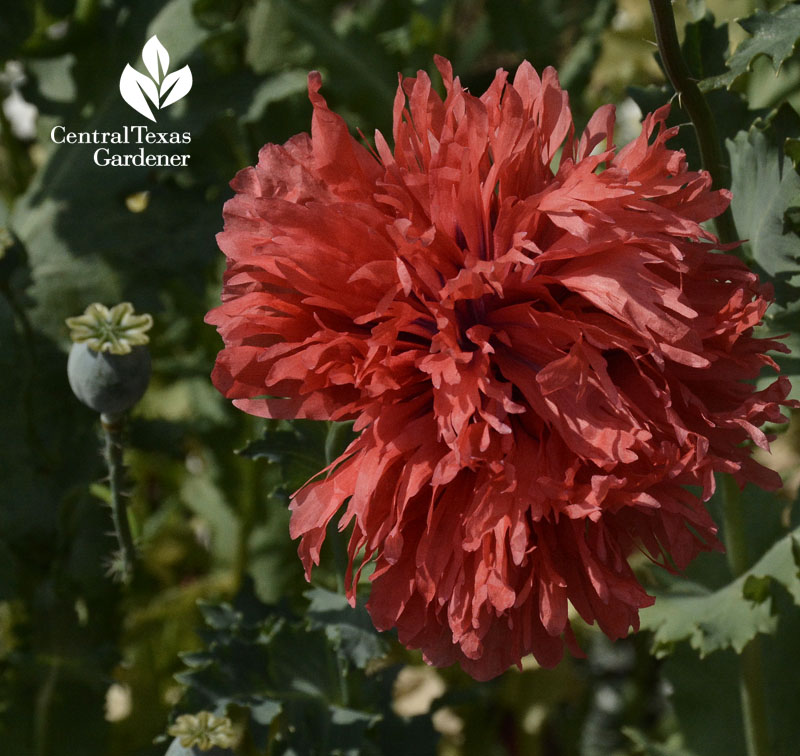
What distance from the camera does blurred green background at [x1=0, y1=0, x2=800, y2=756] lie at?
0.86m

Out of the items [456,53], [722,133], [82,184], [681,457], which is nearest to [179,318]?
[82,184]

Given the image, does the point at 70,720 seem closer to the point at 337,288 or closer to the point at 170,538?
the point at 170,538

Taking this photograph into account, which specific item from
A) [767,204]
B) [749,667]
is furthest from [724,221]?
[749,667]

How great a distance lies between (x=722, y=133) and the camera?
83 centimetres

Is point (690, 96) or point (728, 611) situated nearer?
point (690, 96)

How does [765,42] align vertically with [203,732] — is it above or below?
above

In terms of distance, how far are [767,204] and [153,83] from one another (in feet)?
2.23

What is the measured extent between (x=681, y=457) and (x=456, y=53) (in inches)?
38.8

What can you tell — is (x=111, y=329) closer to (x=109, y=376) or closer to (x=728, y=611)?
(x=109, y=376)

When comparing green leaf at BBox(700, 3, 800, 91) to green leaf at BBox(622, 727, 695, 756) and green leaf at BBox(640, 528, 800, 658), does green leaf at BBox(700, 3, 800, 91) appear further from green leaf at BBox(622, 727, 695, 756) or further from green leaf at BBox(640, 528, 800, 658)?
green leaf at BBox(622, 727, 695, 756)

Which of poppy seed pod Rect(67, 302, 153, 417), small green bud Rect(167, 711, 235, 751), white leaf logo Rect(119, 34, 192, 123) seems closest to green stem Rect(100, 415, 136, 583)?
poppy seed pod Rect(67, 302, 153, 417)

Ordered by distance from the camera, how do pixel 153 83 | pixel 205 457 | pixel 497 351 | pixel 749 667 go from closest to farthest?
pixel 497 351 < pixel 749 667 < pixel 153 83 < pixel 205 457

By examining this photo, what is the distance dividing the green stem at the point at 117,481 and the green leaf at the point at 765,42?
1.65 ft

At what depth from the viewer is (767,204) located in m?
0.74
